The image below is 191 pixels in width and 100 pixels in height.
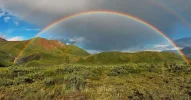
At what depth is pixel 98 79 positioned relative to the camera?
→ 21.1 metres

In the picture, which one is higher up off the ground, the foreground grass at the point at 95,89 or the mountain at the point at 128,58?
the mountain at the point at 128,58

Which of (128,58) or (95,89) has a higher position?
(128,58)

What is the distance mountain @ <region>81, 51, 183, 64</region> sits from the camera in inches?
5581

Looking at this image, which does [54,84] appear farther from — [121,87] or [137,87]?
[137,87]

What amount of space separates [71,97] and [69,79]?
9.86ft

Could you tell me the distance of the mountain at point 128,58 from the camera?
14175 cm

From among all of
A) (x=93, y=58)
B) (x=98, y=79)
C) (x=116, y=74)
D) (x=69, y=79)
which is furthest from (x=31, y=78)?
(x=93, y=58)

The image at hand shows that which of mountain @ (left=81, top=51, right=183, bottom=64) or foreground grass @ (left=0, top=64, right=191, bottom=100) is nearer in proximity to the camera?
foreground grass @ (left=0, top=64, right=191, bottom=100)

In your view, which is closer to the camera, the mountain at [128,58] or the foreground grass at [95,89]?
the foreground grass at [95,89]

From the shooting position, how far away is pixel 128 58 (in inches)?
5763

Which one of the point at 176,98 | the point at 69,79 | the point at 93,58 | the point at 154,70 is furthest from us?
the point at 93,58

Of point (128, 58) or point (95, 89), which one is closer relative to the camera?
point (95, 89)

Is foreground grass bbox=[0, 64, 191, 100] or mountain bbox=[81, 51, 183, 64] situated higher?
mountain bbox=[81, 51, 183, 64]

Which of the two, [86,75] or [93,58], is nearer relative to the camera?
[86,75]
